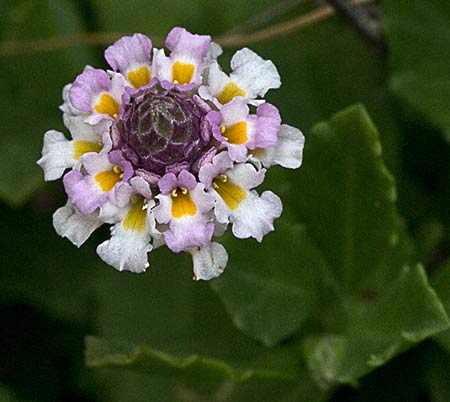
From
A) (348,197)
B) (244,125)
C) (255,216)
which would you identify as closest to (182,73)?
(244,125)

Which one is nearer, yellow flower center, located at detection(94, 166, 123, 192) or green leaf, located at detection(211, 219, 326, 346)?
yellow flower center, located at detection(94, 166, 123, 192)

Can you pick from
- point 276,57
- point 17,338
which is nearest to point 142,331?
point 17,338

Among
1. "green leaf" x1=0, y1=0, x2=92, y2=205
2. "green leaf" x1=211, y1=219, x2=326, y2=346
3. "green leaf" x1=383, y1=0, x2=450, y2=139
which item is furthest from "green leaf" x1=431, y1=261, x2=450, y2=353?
"green leaf" x1=0, y1=0, x2=92, y2=205

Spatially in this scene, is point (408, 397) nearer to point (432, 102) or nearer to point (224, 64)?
point (432, 102)

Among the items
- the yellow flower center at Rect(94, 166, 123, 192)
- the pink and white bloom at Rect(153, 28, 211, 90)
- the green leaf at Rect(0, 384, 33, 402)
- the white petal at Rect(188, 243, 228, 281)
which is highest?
the pink and white bloom at Rect(153, 28, 211, 90)

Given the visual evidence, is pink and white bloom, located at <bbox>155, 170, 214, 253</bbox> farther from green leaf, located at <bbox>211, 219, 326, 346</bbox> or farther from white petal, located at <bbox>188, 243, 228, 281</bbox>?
green leaf, located at <bbox>211, 219, 326, 346</bbox>

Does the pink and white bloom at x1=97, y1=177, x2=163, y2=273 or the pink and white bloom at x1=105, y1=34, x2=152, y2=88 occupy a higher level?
the pink and white bloom at x1=105, y1=34, x2=152, y2=88
